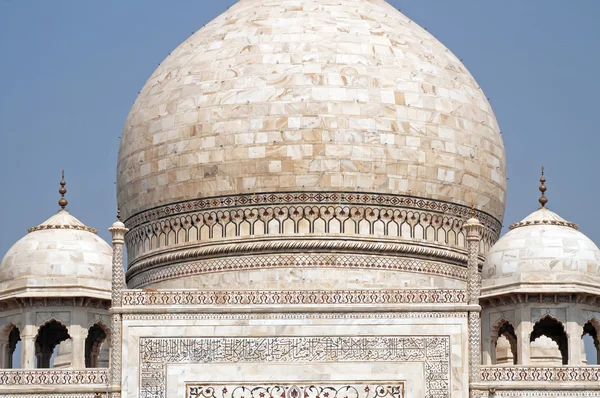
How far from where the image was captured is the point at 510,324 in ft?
79.3

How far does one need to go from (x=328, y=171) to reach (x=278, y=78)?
4.09 feet

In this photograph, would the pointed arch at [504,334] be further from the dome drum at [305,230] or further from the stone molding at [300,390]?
the stone molding at [300,390]

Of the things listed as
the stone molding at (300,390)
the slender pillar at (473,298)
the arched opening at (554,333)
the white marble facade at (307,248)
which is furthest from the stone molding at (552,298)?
the stone molding at (300,390)

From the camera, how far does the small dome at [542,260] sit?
2380cm

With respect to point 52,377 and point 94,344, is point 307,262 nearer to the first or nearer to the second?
point 94,344

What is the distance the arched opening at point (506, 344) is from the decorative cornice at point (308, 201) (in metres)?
1.45

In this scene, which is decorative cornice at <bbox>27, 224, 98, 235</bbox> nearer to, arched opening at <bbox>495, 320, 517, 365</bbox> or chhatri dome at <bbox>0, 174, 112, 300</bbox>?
chhatri dome at <bbox>0, 174, 112, 300</bbox>

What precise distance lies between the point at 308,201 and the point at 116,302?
2.97 m

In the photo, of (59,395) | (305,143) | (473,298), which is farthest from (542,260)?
(59,395)

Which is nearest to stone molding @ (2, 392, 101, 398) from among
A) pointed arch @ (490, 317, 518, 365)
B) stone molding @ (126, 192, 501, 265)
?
stone molding @ (126, 192, 501, 265)

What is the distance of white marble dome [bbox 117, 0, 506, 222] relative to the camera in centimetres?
2477

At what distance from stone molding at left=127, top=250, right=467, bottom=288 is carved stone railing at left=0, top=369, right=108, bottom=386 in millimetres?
2571

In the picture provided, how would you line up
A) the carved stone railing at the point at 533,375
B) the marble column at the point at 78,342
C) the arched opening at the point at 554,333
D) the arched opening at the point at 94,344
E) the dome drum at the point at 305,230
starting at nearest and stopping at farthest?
1. the carved stone railing at the point at 533,375
2. the arched opening at the point at 554,333
3. the marble column at the point at 78,342
4. the dome drum at the point at 305,230
5. the arched opening at the point at 94,344

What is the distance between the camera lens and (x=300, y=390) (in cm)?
2231
